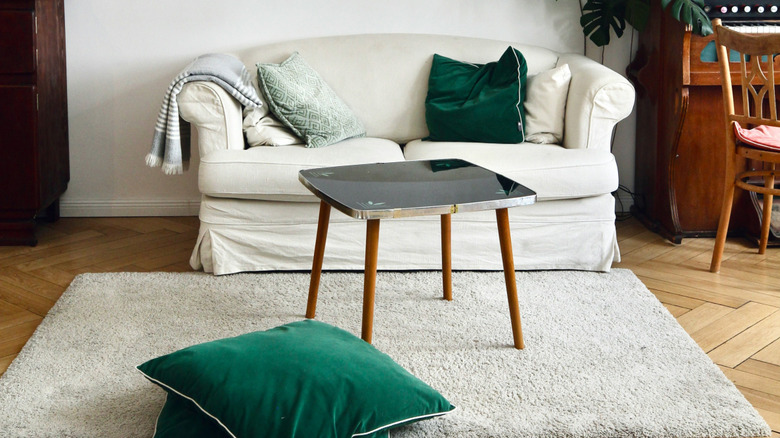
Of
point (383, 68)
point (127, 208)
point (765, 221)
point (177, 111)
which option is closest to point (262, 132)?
point (177, 111)

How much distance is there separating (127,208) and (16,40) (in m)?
0.90

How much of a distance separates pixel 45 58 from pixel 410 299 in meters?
1.75

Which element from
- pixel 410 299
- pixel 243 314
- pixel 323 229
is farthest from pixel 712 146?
pixel 243 314

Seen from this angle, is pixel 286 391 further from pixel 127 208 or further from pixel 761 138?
pixel 127 208

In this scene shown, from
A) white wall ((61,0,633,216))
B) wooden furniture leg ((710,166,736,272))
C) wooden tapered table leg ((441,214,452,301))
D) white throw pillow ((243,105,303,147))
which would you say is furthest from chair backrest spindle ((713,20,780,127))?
white throw pillow ((243,105,303,147))

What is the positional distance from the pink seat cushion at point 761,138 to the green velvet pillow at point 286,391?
5.11ft

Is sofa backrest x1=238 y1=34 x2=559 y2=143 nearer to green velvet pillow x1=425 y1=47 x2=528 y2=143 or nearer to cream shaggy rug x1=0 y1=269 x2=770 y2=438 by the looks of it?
green velvet pillow x1=425 y1=47 x2=528 y2=143

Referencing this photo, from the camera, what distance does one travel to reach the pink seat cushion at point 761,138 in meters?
2.61

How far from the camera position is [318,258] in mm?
2295

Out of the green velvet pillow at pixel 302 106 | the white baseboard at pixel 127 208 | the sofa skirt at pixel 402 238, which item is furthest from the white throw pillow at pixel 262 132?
the white baseboard at pixel 127 208

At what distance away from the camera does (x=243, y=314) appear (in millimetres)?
2348

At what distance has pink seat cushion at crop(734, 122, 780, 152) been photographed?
2.61 meters

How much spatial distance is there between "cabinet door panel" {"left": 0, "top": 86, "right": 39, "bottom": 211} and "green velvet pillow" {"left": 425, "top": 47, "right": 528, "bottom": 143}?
1500mm

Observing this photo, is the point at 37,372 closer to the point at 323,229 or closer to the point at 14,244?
the point at 323,229
